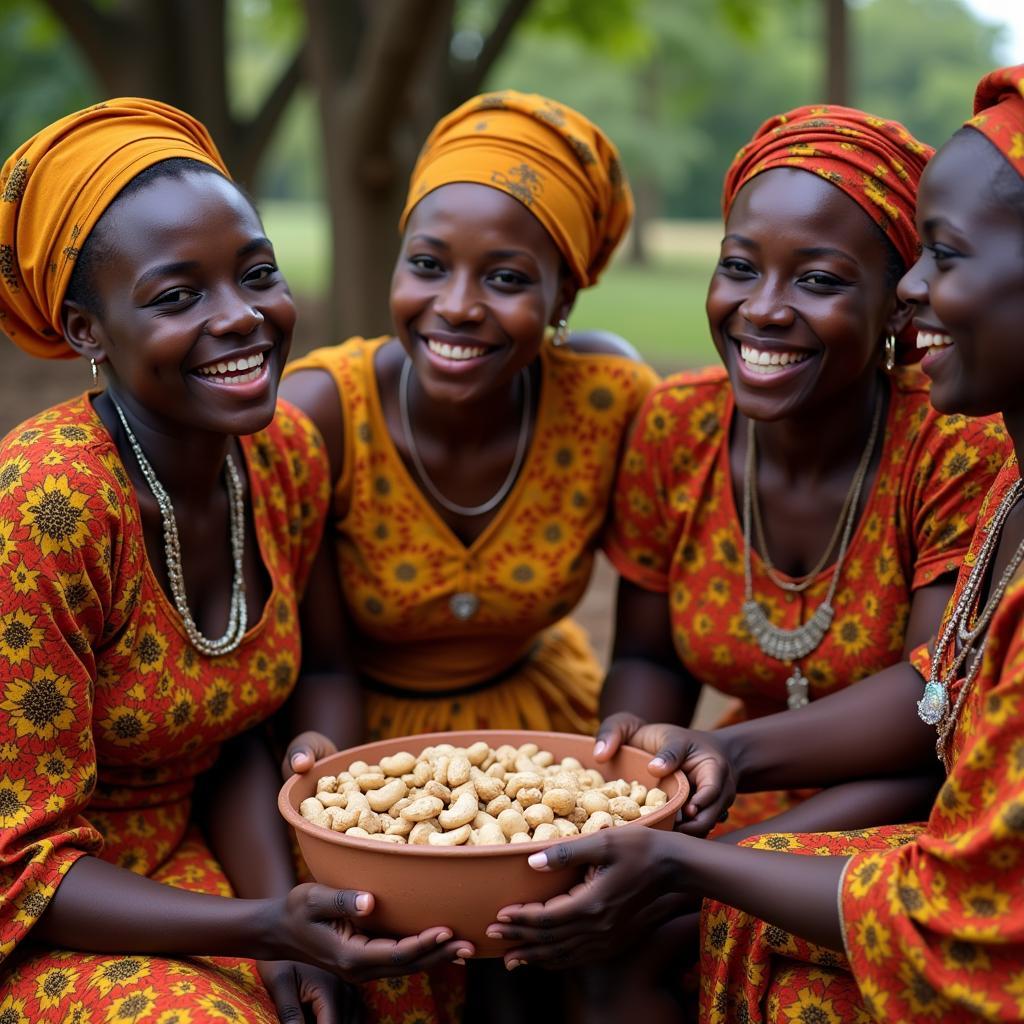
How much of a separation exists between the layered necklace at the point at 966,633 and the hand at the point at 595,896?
1.63ft

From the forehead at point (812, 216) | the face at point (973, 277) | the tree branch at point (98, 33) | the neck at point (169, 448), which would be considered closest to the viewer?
the face at point (973, 277)

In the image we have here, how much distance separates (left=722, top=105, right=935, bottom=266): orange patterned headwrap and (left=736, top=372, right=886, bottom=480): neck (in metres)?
0.32

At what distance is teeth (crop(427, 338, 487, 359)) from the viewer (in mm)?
3141

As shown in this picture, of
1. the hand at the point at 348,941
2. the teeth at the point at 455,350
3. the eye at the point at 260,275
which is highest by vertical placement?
the eye at the point at 260,275

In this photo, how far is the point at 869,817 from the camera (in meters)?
2.79

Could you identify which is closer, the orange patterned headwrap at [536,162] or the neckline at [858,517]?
the neckline at [858,517]

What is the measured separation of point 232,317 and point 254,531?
1.63 ft

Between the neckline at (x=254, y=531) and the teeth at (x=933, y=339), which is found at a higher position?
the teeth at (x=933, y=339)

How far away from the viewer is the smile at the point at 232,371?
8.76 ft

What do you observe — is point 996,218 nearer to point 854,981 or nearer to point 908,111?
point 854,981

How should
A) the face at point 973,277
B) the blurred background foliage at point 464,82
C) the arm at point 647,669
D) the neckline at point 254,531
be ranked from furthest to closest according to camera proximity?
1. the blurred background foliage at point 464,82
2. the arm at point 647,669
3. the neckline at point 254,531
4. the face at point 973,277

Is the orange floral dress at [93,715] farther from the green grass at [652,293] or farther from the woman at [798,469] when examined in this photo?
the green grass at [652,293]

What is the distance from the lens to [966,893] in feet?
6.56

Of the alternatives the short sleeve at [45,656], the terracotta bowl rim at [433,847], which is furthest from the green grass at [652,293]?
the terracotta bowl rim at [433,847]
